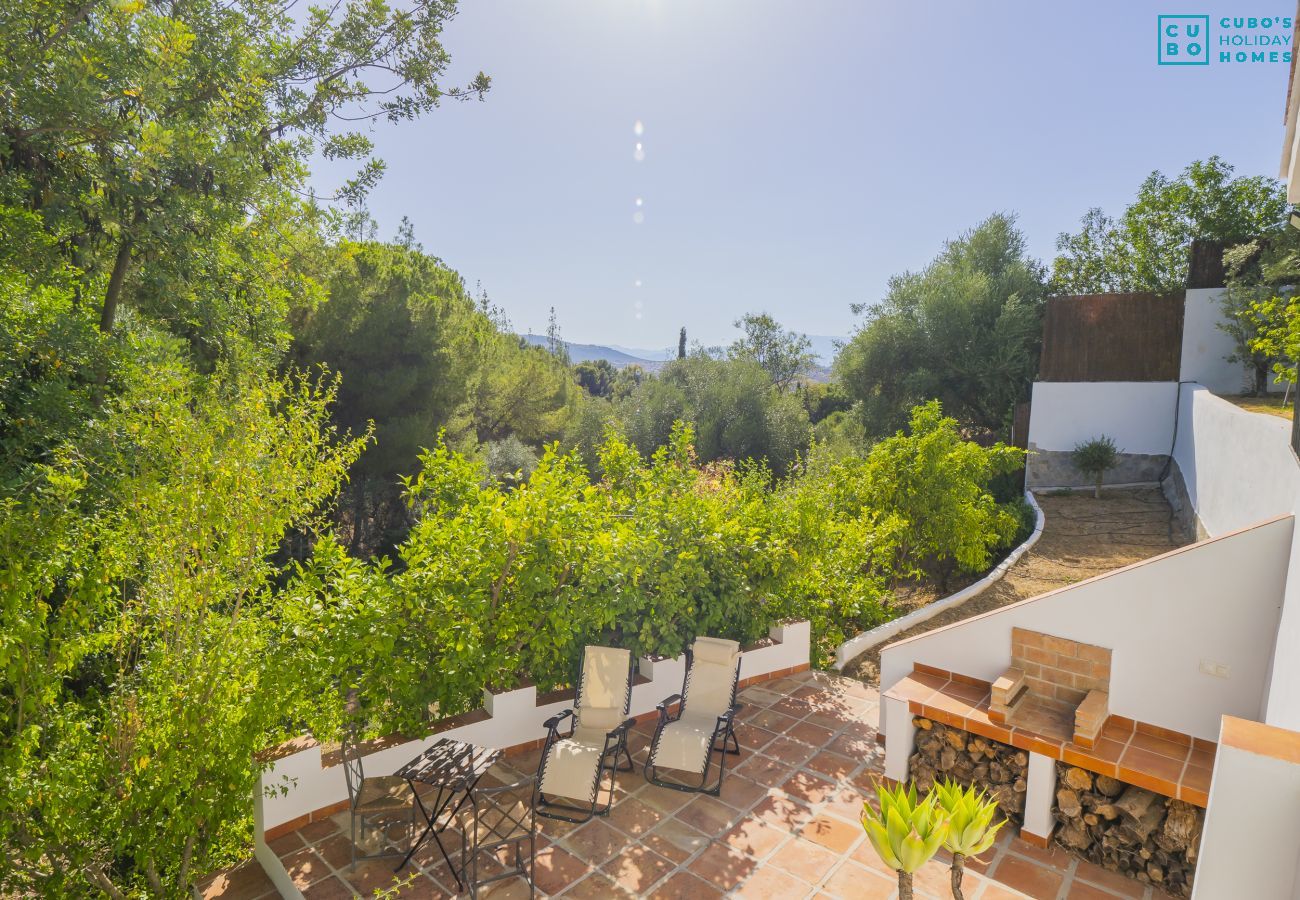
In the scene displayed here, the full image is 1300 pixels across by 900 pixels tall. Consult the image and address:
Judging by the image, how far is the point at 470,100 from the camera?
33.7ft

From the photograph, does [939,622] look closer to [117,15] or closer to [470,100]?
[470,100]

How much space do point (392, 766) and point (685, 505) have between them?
3.03 metres

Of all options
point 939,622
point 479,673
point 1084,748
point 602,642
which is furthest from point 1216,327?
point 479,673

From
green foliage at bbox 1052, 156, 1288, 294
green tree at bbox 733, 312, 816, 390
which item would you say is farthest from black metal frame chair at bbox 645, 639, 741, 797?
green tree at bbox 733, 312, 816, 390

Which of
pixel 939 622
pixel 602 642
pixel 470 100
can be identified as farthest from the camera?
pixel 470 100

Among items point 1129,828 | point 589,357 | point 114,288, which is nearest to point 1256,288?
point 1129,828

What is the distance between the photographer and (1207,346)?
46.3 feet

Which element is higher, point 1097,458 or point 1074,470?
point 1097,458

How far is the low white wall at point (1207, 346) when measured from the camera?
13.9m

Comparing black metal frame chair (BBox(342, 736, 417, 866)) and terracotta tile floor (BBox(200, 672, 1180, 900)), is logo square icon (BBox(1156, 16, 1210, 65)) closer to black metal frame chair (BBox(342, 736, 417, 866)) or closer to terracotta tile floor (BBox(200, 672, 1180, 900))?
terracotta tile floor (BBox(200, 672, 1180, 900))

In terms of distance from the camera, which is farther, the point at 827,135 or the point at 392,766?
the point at 827,135

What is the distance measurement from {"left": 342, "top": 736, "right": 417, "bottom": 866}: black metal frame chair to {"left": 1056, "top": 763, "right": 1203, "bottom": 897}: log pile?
3947mm

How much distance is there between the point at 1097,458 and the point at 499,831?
1449 centimetres

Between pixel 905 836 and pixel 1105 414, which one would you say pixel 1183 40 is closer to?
pixel 1105 414
